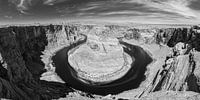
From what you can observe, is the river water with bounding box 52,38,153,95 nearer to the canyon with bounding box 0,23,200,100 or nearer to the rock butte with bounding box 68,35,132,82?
the canyon with bounding box 0,23,200,100

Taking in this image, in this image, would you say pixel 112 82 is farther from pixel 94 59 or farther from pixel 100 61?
pixel 94 59

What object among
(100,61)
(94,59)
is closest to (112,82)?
(100,61)

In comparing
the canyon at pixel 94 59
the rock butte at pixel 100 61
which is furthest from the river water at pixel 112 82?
the rock butte at pixel 100 61

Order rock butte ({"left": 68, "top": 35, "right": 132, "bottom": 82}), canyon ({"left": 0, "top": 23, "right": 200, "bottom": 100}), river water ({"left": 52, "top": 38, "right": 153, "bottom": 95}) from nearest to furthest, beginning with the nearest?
canyon ({"left": 0, "top": 23, "right": 200, "bottom": 100}) < river water ({"left": 52, "top": 38, "right": 153, "bottom": 95}) < rock butte ({"left": 68, "top": 35, "right": 132, "bottom": 82})

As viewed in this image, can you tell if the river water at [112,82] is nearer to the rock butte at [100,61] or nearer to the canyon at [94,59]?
the canyon at [94,59]

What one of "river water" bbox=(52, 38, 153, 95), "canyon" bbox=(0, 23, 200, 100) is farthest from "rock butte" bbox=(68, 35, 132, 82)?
"river water" bbox=(52, 38, 153, 95)

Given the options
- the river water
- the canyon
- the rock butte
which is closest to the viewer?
the canyon

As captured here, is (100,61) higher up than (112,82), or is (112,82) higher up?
(100,61)
